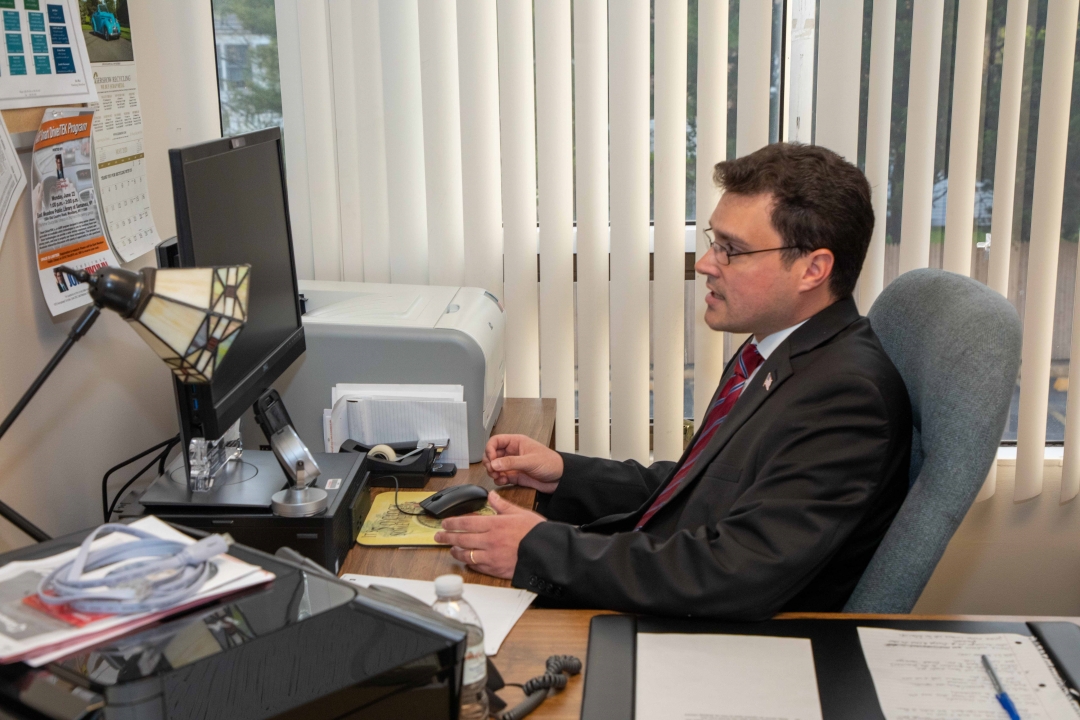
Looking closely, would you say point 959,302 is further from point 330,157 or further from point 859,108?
point 330,157

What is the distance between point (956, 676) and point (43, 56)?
147 centimetres

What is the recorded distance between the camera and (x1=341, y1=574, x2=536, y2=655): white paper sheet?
1.18m

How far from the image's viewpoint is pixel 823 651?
1.11 m

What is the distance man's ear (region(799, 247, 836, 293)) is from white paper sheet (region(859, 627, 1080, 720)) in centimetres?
58

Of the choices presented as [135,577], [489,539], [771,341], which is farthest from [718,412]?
[135,577]

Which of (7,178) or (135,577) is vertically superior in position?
(7,178)

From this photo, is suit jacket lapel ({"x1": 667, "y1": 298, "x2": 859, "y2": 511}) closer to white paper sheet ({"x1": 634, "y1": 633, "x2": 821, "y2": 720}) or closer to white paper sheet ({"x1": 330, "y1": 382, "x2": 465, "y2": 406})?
white paper sheet ({"x1": 634, "y1": 633, "x2": 821, "y2": 720})

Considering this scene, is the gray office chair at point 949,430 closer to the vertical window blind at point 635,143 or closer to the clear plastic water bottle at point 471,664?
the clear plastic water bottle at point 471,664

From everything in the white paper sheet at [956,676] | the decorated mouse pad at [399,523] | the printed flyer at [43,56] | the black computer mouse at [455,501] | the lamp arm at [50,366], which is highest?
the printed flyer at [43,56]

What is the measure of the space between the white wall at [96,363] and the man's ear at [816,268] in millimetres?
1163

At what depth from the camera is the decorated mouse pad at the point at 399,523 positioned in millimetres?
1459

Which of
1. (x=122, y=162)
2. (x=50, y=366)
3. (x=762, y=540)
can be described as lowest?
(x=762, y=540)

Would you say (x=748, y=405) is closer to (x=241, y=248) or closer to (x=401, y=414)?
(x=401, y=414)

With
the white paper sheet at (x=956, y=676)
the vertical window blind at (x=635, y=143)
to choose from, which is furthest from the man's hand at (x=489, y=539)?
the vertical window blind at (x=635, y=143)
